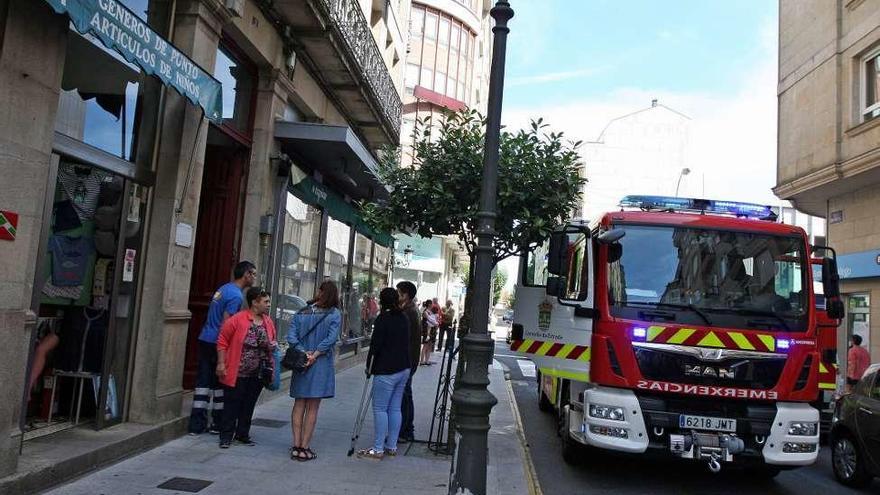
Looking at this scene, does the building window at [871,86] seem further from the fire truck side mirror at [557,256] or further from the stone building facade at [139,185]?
the fire truck side mirror at [557,256]

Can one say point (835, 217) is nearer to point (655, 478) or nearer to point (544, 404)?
point (544, 404)

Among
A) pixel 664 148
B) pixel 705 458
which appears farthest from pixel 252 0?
pixel 664 148

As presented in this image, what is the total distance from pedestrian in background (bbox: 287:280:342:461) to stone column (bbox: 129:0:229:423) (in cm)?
130

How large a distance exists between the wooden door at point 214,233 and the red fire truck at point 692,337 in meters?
4.61

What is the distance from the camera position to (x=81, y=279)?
251 inches

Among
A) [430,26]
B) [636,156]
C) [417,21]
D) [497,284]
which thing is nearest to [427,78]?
[430,26]

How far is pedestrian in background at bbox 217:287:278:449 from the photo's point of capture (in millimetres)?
6586

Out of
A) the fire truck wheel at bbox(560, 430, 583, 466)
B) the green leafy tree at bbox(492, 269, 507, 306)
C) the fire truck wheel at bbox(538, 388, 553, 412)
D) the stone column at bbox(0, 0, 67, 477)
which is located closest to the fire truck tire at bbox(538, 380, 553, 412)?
the fire truck wheel at bbox(538, 388, 553, 412)

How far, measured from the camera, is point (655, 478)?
7.59m

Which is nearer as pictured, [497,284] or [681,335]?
[681,335]

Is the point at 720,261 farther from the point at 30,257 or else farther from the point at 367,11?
the point at 367,11

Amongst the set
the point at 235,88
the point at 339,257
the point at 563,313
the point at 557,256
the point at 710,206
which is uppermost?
the point at 235,88

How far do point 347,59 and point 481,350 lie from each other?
293 inches

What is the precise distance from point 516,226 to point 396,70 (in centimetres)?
1313
